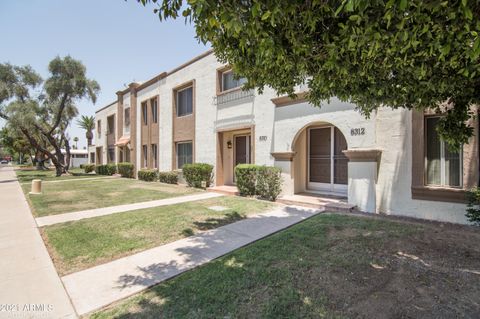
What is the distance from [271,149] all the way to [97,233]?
7.06 m

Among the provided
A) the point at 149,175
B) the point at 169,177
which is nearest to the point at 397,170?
the point at 169,177

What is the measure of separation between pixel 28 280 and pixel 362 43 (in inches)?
221

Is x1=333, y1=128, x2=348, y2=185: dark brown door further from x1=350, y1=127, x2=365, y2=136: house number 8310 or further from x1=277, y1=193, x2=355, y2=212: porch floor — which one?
x1=350, y1=127, x2=365, y2=136: house number 8310

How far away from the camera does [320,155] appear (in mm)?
10211

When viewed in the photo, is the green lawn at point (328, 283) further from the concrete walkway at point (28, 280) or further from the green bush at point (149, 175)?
the green bush at point (149, 175)

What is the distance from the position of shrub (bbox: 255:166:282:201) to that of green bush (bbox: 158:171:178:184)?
7.45 meters

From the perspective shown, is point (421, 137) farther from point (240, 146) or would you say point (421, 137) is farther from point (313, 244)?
point (240, 146)

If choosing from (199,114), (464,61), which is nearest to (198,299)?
(464,61)

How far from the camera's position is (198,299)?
321cm

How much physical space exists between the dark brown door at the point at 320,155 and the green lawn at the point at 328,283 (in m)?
4.89

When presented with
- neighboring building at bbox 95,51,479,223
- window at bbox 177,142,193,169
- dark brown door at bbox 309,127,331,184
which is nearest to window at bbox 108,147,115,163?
neighboring building at bbox 95,51,479,223

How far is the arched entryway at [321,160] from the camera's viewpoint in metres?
9.55

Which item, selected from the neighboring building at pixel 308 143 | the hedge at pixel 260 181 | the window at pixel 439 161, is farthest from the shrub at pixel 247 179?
the window at pixel 439 161

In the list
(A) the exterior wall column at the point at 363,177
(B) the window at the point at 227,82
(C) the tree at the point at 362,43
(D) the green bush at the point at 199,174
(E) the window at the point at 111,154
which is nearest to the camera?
(C) the tree at the point at 362,43
